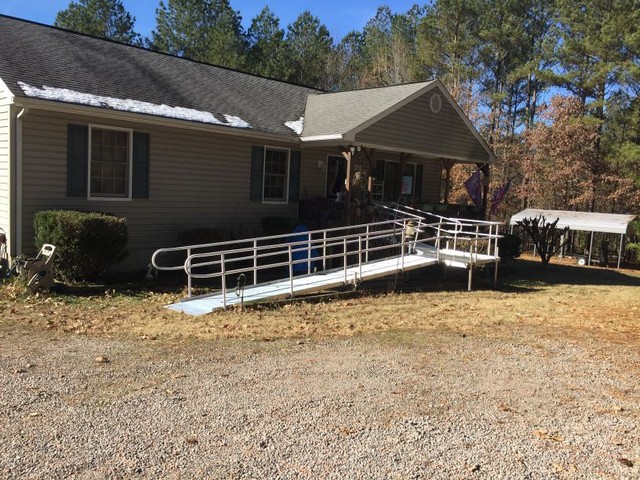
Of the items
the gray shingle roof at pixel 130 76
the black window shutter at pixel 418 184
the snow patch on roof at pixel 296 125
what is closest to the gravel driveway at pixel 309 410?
the gray shingle roof at pixel 130 76

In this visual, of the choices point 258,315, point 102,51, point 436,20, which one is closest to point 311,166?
point 102,51

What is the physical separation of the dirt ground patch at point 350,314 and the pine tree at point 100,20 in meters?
32.9

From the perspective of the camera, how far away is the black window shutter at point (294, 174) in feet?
47.4

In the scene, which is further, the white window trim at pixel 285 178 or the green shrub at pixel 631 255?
the green shrub at pixel 631 255

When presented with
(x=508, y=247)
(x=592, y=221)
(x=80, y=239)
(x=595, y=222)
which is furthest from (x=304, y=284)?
(x=592, y=221)

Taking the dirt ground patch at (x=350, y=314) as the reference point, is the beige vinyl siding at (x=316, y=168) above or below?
above

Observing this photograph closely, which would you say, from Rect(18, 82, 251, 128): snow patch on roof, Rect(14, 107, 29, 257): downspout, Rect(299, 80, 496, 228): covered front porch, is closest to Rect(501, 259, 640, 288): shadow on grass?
Rect(299, 80, 496, 228): covered front porch

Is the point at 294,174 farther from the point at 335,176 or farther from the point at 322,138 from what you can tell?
the point at 335,176

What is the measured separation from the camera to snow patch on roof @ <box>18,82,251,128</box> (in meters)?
9.85

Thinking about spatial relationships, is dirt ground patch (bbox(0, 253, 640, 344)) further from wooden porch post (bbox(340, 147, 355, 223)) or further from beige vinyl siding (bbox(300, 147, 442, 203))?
beige vinyl siding (bbox(300, 147, 442, 203))

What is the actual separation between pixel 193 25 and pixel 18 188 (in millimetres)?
31992

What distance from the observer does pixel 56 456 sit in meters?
3.59

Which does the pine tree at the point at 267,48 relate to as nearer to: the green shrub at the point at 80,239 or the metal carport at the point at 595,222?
the metal carport at the point at 595,222

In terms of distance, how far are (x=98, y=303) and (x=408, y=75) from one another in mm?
30771
